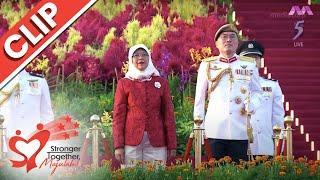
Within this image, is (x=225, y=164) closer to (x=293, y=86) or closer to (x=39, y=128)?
(x=39, y=128)

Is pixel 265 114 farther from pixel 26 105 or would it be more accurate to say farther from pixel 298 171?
pixel 26 105

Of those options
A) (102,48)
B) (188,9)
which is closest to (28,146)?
(102,48)

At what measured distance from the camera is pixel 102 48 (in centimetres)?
1270

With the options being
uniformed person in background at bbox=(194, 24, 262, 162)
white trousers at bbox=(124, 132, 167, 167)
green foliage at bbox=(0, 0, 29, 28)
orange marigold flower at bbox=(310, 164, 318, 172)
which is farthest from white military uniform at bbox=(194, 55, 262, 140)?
green foliage at bbox=(0, 0, 29, 28)

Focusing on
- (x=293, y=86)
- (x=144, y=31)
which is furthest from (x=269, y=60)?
(x=144, y=31)

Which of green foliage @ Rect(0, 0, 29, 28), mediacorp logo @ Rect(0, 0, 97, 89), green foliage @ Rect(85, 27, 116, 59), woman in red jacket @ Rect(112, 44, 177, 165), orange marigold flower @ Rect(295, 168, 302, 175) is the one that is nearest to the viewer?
orange marigold flower @ Rect(295, 168, 302, 175)

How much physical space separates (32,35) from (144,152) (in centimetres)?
126

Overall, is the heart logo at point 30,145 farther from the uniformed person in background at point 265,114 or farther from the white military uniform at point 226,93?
the uniformed person in background at point 265,114

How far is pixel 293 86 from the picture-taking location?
491 inches

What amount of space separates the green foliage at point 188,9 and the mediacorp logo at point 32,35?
3179mm

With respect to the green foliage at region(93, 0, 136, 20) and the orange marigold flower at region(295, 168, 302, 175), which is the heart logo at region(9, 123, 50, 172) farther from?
the green foliage at region(93, 0, 136, 20)

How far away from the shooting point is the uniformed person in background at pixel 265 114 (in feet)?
34.3

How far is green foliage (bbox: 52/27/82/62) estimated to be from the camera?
12484mm

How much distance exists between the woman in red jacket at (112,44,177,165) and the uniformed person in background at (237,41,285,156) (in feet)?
2.81
